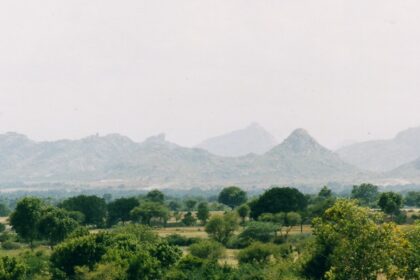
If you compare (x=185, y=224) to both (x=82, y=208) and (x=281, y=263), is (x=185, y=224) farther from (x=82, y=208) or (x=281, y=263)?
(x=281, y=263)

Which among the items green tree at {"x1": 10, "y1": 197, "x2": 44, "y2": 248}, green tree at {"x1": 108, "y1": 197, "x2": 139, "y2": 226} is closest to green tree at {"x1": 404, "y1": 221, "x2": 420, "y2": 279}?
green tree at {"x1": 10, "y1": 197, "x2": 44, "y2": 248}

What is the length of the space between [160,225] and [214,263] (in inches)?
3280

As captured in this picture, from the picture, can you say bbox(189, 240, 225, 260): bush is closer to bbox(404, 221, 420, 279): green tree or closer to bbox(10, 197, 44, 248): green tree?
bbox(10, 197, 44, 248): green tree

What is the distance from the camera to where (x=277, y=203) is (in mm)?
145125

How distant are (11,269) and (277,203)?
8879 centimetres

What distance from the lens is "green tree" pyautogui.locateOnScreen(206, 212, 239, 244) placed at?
119812mm

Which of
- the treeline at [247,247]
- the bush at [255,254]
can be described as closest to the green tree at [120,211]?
the treeline at [247,247]

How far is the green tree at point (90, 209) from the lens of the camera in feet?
507

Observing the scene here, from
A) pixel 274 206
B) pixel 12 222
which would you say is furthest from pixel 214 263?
pixel 274 206

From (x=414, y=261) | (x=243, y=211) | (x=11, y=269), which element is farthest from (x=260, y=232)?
(x=414, y=261)

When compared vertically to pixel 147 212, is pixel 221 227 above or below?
below

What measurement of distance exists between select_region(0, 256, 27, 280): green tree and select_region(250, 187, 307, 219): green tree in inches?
3395

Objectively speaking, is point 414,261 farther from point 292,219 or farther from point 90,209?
point 90,209

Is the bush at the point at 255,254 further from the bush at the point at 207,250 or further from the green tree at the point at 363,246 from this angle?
the green tree at the point at 363,246
